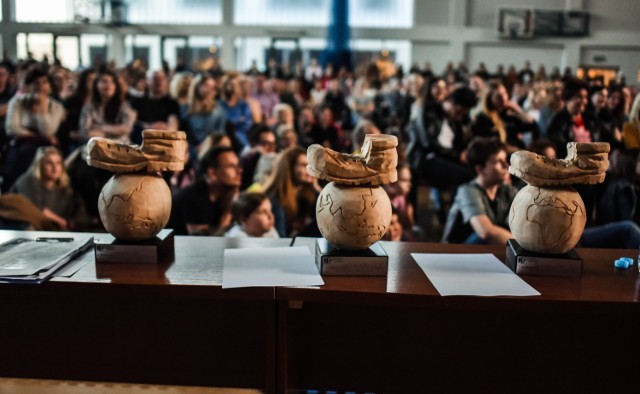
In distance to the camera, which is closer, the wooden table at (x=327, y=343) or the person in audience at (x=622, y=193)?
the wooden table at (x=327, y=343)

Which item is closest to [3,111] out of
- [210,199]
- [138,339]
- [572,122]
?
[210,199]

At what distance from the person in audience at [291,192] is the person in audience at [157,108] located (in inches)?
77.2

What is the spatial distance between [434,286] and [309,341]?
428 millimetres

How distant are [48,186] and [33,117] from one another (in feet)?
4.21

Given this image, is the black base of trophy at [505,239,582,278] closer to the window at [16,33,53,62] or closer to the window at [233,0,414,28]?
the window at [233,0,414,28]

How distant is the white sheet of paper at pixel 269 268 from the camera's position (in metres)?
1.24

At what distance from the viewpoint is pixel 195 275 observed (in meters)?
1.29

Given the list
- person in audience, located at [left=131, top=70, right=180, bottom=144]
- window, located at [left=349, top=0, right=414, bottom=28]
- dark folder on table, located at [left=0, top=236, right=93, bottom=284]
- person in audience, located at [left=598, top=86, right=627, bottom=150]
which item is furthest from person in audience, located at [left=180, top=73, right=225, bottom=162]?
window, located at [left=349, top=0, right=414, bottom=28]

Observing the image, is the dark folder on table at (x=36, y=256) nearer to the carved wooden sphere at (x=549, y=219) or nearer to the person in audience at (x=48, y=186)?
the carved wooden sphere at (x=549, y=219)

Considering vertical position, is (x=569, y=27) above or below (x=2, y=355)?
above

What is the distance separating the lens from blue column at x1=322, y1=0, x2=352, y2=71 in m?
16.1

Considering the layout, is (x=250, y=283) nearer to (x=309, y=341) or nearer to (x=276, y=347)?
(x=276, y=347)

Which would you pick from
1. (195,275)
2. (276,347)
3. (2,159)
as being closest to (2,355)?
(195,275)

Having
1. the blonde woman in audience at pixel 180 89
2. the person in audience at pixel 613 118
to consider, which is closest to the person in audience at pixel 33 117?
the blonde woman in audience at pixel 180 89
